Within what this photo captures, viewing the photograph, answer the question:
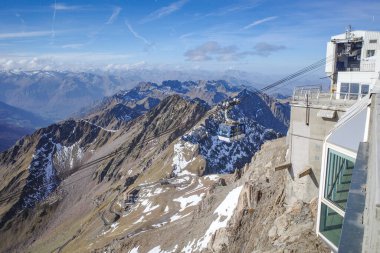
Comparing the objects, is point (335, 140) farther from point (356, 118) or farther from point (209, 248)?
point (209, 248)

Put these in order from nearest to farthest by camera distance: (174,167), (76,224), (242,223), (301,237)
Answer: (301,237), (242,223), (174,167), (76,224)

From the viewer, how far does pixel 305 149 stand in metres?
24.9

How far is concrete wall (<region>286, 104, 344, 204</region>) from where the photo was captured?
2381cm

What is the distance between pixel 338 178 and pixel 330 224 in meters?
1.90

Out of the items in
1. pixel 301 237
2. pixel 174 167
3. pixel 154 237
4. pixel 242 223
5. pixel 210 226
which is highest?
pixel 301 237

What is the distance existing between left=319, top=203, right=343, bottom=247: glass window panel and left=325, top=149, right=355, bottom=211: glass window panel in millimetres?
470

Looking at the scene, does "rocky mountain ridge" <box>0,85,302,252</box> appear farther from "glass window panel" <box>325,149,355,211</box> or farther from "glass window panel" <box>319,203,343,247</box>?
"glass window panel" <box>325,149,355,211</box>

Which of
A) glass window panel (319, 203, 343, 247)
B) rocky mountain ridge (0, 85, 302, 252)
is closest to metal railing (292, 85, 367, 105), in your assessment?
glass window panel (319, 203, 343, 247)

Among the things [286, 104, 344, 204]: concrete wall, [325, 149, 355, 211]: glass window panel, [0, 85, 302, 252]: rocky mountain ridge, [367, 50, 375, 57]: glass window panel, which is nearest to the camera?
[325, 149, 355, 211]: glass window panel

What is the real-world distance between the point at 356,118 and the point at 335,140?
1.07m

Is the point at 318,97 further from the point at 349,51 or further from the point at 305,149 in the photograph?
the point at 349,51

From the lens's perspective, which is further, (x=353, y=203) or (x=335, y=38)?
(x=335, y=38)

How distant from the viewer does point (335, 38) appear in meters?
38.6

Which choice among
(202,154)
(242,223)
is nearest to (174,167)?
(202,154)
